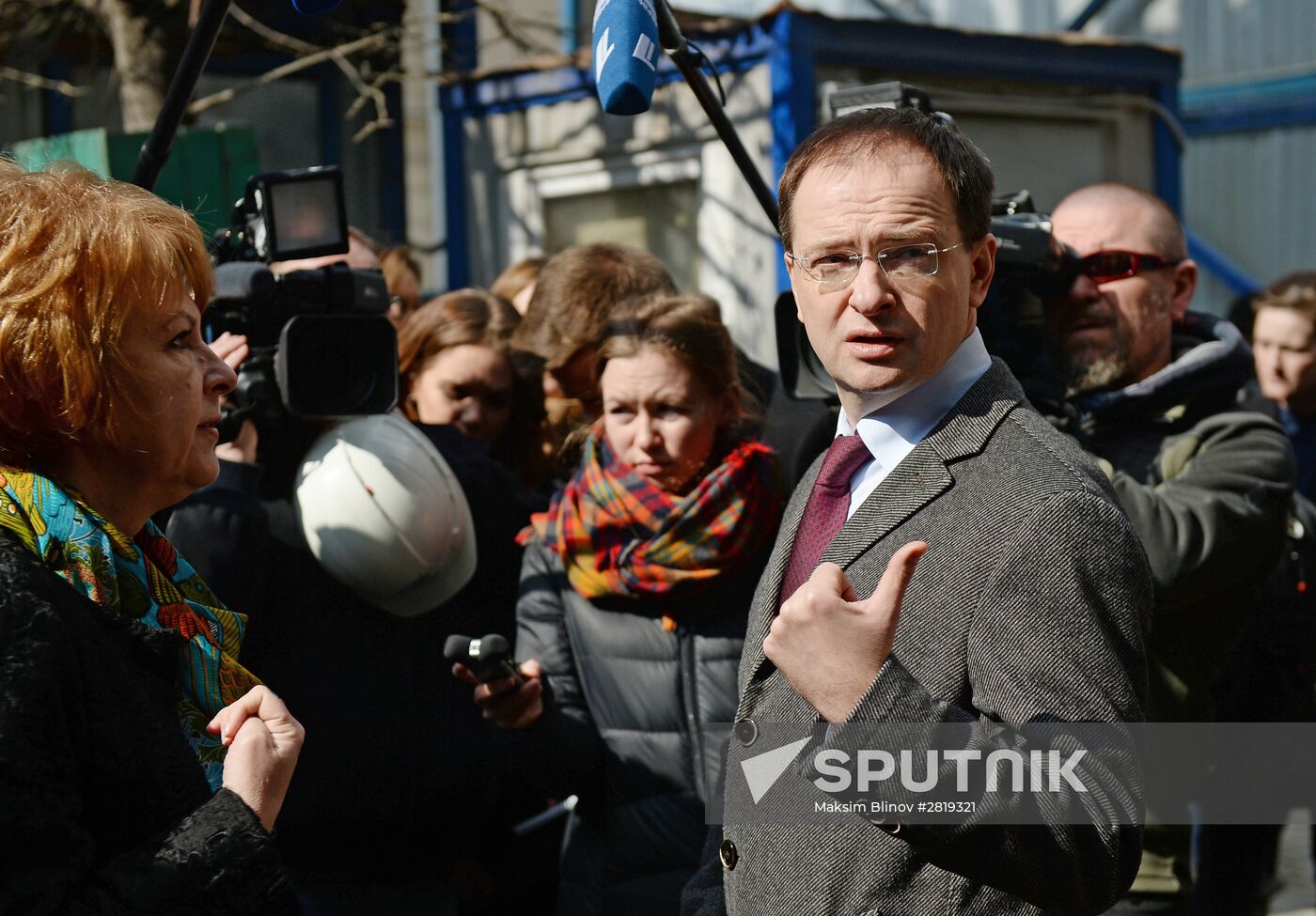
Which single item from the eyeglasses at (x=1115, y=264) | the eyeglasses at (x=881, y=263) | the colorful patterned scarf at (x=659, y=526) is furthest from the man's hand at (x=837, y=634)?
the eyeglasses at (x=1115, y=264)

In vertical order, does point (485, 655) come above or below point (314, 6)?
below

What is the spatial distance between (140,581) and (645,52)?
3.57ft

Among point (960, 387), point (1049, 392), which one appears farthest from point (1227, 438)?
point (960, 387)

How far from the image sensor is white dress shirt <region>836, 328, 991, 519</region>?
5.79 feet

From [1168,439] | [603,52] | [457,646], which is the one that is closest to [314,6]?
[603,52]

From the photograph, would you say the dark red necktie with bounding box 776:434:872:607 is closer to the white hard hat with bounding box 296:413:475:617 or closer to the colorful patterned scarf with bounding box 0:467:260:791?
the colorful patterned scarf with bounding box 0:467:260:791

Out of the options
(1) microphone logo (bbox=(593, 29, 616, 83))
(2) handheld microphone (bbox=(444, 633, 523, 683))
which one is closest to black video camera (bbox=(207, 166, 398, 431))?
(2) handheld microphone (bbox=(444, 633, 523, 683))

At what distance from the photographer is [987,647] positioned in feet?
5.01

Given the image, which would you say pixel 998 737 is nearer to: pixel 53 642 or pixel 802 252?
pixel 802 252

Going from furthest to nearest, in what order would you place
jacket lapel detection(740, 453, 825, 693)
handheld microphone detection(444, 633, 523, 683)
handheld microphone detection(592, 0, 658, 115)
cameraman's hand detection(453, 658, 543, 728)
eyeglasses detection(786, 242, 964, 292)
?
cameraman's hand detection(453, 658, 543, 728)
handheld microphone detection(444, 633, 523, 683)
handheld microphone detection(592, 0, 658, 115)
jacket lapel detection(740, 453, 825, 693)
eyeglasses detection(786, 242, 964, 292)

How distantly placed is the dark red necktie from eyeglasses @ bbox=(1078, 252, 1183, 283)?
4.04 feet

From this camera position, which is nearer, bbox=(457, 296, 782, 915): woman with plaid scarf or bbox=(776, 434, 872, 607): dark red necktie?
bbox=(776, 434, 872, 607): dark red necktie

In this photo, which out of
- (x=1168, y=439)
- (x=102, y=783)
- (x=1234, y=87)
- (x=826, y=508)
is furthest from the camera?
(x=1234, y=87)

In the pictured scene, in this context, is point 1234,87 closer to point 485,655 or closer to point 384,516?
point 384,516
